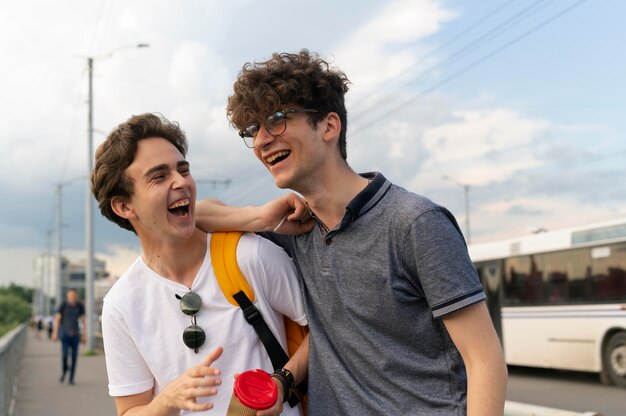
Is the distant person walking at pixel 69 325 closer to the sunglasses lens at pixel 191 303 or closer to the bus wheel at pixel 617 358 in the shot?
the bus wheel at pixel 617 358

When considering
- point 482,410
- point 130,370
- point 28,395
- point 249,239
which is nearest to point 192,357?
point 130,370

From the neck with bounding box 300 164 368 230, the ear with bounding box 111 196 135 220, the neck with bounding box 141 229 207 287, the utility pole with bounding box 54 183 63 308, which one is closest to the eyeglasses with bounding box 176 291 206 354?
the neck with bounding box 141 229 207 287

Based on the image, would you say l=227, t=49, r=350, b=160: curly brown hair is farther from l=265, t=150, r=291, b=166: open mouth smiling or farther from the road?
the road

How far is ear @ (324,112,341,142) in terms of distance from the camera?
262 centimetres

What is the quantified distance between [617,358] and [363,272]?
1281 cm

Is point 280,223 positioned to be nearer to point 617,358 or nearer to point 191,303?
point 191,303

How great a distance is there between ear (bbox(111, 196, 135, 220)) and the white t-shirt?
1.00 ft

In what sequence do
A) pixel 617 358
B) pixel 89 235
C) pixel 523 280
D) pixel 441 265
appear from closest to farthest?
pixel 441 265, pixel 617 358, pixel 523 280, pixel 89 235

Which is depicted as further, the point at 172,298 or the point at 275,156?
the point at 172,298

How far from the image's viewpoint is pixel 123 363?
2.71 metres

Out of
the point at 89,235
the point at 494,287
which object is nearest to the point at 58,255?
the point at 89,235

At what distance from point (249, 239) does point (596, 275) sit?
12584 millimetres

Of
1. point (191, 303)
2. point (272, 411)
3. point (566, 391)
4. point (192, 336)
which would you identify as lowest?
point (566, 391)

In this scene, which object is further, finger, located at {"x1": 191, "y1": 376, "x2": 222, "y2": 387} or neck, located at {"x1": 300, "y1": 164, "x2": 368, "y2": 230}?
neck, located at {"x1": 300, "y1": 164, "x2": 368, "y2": 230}
